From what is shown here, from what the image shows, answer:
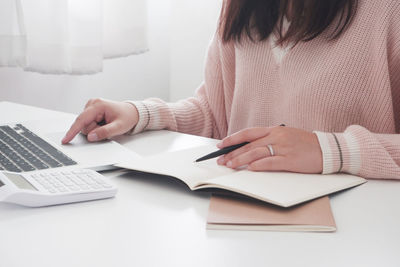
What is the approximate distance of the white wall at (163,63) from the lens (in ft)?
6.69

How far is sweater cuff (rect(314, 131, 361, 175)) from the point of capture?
732mm

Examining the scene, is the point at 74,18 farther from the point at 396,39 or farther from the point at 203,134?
the point at 396,39

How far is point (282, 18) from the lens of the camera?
1.11 meters

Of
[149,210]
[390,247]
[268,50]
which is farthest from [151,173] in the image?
[268,50]

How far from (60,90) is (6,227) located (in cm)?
137

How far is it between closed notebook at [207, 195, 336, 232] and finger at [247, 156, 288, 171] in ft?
0.29

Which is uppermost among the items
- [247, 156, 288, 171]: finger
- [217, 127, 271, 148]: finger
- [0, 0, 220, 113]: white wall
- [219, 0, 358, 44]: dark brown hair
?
[219, 0, 358, 44]: dark brown hair

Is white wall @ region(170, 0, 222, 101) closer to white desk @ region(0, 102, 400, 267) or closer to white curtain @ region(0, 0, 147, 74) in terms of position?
white curtain @ region(0, 0, 147, 74)

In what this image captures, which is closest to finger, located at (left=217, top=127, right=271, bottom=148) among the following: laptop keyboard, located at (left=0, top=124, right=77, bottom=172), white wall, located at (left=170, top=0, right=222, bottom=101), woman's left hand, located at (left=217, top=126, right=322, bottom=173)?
woman's left hand, located at (left=217, top=126, right=322, bottom=173)

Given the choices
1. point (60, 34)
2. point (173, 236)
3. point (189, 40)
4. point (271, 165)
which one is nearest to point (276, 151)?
point (271, 165)

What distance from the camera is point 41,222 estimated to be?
0.59 meters

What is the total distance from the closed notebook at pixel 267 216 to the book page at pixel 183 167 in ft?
0.19

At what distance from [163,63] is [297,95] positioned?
1413mm

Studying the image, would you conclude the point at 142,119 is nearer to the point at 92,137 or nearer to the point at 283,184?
the point at 92,137
